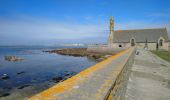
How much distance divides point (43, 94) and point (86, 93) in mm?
632

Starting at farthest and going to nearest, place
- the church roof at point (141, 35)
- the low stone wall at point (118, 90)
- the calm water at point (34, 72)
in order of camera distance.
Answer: the church roof at point (141, 35), the calm water at point (34, 72), the low stone wall at point (118, 90)

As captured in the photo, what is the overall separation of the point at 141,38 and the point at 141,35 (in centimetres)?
161

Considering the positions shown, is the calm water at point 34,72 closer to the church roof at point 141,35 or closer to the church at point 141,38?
the church at point 141,38

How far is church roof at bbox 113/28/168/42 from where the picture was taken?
52022 mm

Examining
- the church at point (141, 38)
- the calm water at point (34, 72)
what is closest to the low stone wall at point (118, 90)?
the calm water at point (34, 72)

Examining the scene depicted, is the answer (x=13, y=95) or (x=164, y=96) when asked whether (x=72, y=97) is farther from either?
(x=13, y=95)

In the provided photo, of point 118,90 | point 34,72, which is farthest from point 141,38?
point 118,90

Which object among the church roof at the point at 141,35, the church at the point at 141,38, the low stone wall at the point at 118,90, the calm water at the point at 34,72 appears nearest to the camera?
the low stone wall at the point at 118,90

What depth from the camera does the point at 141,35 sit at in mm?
54906

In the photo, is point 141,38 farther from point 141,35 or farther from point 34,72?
point 34,72

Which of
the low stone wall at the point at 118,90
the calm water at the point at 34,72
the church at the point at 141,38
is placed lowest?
the calm water at the point at 34,72

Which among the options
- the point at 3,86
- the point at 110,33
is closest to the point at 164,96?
the point at 3,86

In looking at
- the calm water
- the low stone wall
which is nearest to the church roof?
the calm water

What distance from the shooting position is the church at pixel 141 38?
166ft
